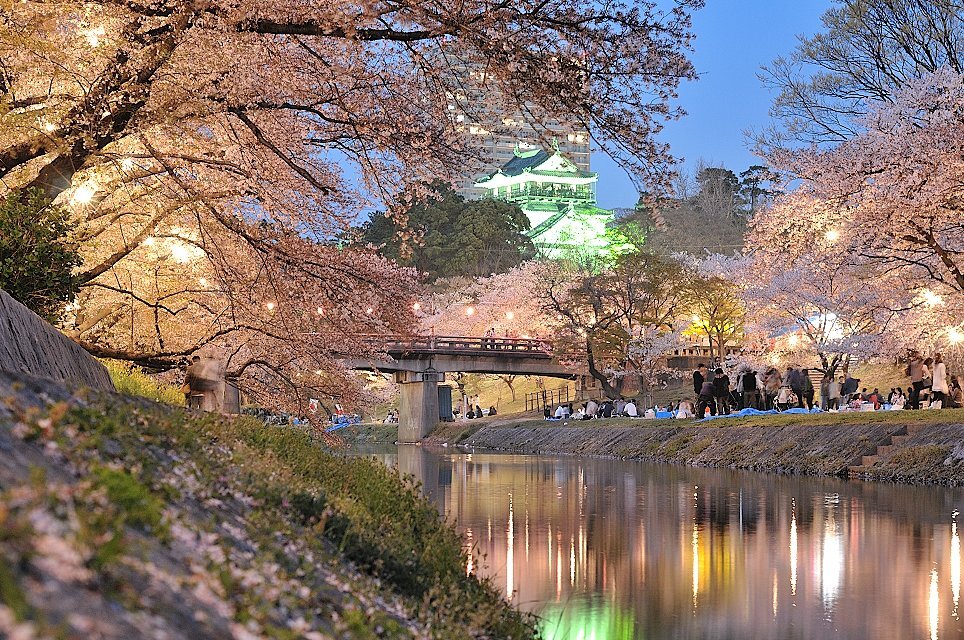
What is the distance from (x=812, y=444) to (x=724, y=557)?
521 inches

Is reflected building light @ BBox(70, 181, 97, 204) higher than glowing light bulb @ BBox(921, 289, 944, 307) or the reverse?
higher

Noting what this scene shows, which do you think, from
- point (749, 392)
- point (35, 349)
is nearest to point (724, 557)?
point (35, 349)

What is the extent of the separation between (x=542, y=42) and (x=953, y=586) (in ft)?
20.4

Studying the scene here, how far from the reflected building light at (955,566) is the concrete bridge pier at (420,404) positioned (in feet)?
148

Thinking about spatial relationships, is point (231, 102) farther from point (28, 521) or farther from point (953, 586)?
point (28, 521)

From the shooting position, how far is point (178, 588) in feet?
10.5

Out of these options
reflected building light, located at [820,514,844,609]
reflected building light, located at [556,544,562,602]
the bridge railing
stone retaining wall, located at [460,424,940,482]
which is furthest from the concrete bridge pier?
reflected building light, located at [556,544,562,602]

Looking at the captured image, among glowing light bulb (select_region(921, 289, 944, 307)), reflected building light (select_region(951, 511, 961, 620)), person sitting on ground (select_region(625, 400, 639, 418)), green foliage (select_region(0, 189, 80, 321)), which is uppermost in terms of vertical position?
glowing light bulb (select_region(921, 289, 944, 307))

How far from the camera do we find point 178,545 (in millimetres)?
3668

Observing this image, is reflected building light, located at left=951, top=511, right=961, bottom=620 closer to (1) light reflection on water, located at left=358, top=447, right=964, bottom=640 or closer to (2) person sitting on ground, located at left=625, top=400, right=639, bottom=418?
(1) light reflection on water, located at left=358, top=447, right=964, bottom=640

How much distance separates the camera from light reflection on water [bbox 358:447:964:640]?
341 inches

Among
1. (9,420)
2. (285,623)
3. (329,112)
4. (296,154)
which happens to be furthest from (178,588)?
(296,154)

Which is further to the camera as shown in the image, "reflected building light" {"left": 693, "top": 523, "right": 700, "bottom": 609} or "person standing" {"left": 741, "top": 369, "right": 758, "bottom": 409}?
"person standing" {"left": 741, "top": 369, "right": 758, "bottom": 409}

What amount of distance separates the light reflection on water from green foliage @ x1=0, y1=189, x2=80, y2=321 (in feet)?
18.0
